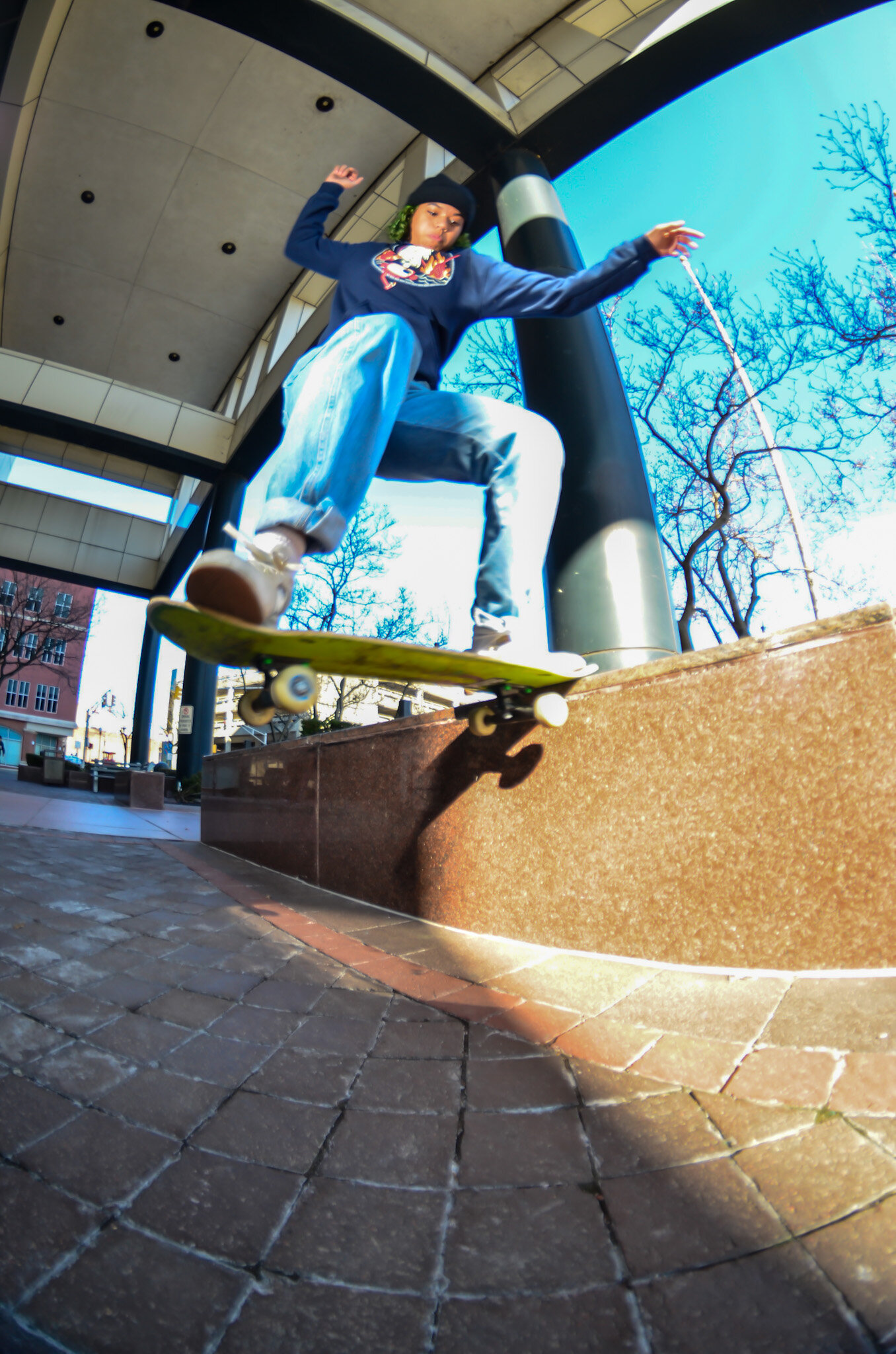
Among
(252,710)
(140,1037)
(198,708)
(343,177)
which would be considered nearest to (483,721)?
(252,710)

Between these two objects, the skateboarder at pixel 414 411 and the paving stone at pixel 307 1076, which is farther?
the skateboarder at pixel 414 411

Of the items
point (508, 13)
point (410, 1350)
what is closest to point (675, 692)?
point (410, 1350)

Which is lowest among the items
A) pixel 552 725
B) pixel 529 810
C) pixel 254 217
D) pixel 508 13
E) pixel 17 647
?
pixel 529 810

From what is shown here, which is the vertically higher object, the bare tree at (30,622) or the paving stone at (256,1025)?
the bare tree at (30,622)

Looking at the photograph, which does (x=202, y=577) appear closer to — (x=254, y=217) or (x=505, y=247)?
(x=505, y=247)

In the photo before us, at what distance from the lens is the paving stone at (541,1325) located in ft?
2.41

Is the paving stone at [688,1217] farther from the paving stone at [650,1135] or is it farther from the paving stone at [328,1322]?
the paving stone at [328,1322]

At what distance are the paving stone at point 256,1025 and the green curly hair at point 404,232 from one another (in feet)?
10.9

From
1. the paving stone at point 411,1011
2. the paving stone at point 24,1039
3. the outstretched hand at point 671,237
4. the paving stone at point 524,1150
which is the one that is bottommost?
the paving stone at point 524,1150

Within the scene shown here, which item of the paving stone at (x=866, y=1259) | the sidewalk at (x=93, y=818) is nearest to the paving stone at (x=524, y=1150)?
the paving stone at (x=866, y=1259)

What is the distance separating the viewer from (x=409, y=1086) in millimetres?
1352

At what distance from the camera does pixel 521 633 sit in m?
2.44

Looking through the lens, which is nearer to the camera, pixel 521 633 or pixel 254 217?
pixel 521 633

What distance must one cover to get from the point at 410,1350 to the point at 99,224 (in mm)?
14481
